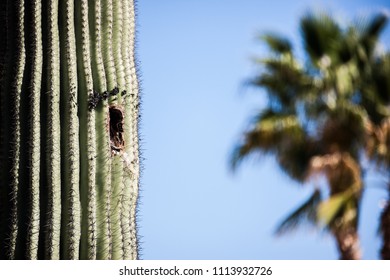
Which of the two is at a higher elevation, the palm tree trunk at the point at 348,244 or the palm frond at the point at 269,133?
the palm frond at the point at 269,133

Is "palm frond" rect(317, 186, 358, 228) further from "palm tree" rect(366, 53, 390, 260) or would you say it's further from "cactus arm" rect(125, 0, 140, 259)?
"cactus arm" rect(125, 0, 140, 259)

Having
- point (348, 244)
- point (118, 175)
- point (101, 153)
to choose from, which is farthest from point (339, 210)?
point (101, 153)

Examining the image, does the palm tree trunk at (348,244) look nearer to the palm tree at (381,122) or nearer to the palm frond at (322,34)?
the palm tree at (381,122)

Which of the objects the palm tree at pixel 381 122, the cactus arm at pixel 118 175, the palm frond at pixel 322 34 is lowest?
the cactus arm at pixel 118 175

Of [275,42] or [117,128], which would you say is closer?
[117,128]

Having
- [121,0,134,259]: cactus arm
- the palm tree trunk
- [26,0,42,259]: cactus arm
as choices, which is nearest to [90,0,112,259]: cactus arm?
[121,0,134,259]: cactus arm

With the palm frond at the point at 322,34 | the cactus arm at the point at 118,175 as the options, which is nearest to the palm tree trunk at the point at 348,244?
the palm frond at the point at 322,34

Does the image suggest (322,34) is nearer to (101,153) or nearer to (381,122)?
(381,122)

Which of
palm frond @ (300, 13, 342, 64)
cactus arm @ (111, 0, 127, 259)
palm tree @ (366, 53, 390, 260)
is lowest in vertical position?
cactus arm @ (111, 0, 127, 259)
